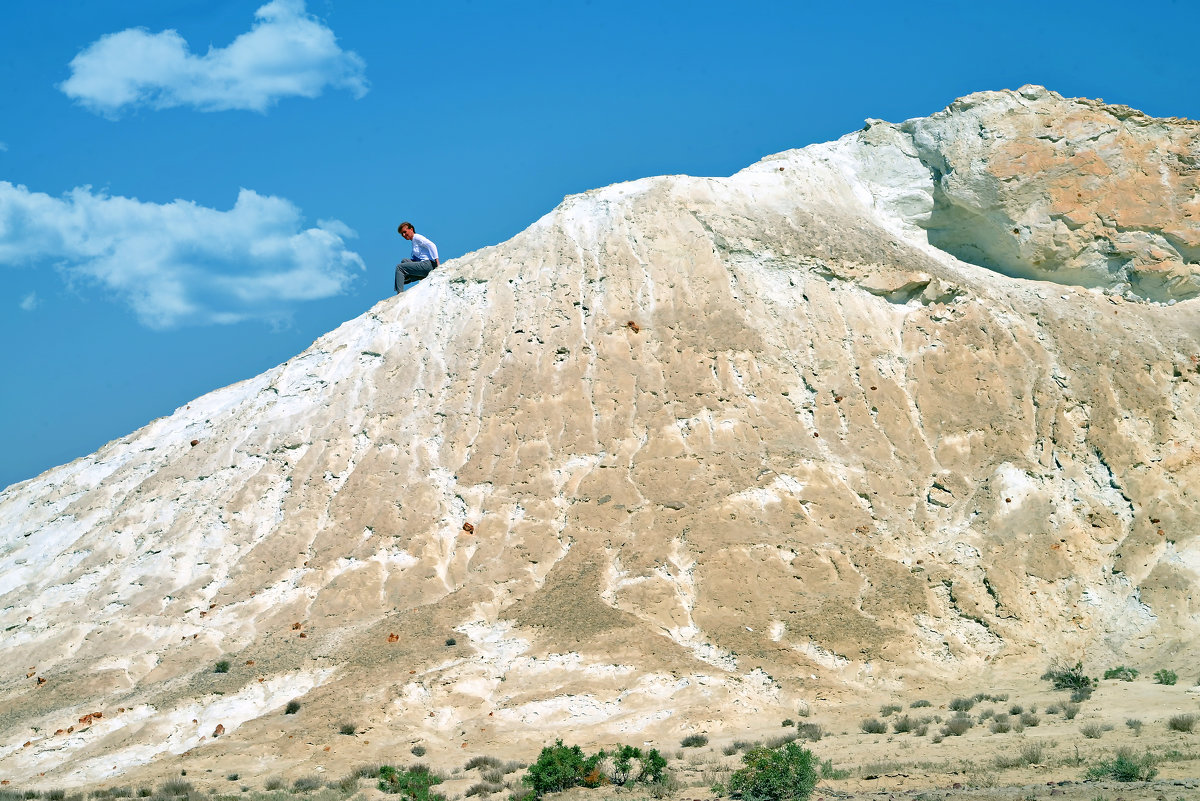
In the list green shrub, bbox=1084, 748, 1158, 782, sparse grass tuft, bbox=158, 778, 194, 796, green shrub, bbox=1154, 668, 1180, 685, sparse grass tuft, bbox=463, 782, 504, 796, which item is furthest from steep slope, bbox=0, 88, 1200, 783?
green shrub, bbox=1084, 748, 1158, 782

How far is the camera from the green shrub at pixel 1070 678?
21.3m

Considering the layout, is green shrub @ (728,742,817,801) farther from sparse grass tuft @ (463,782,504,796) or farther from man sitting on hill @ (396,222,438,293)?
man sitting on hill @ (396,222,438,293)

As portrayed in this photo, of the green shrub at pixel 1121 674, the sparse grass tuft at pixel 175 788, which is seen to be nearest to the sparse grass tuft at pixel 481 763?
the sparse grass tuft at pixel 175 788

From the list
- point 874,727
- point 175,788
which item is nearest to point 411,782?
point 175,788

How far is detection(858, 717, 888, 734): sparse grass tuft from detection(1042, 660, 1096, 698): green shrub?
430 centimetres

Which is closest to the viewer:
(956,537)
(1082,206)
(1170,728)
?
(1170,728)

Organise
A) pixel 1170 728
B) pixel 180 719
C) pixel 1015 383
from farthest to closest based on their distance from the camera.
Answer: pixel 1015 383 → pixel 180 719 → pixel 1170 728

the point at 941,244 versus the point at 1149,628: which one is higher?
the point at 941,244

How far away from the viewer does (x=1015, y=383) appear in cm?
2941

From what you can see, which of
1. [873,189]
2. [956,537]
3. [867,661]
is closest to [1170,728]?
[867,661]

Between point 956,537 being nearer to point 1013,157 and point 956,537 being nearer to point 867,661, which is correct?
point 867,661

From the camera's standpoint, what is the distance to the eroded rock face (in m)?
32.0

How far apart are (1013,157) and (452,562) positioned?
20.8 m

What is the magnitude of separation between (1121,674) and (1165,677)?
3.10 ft
